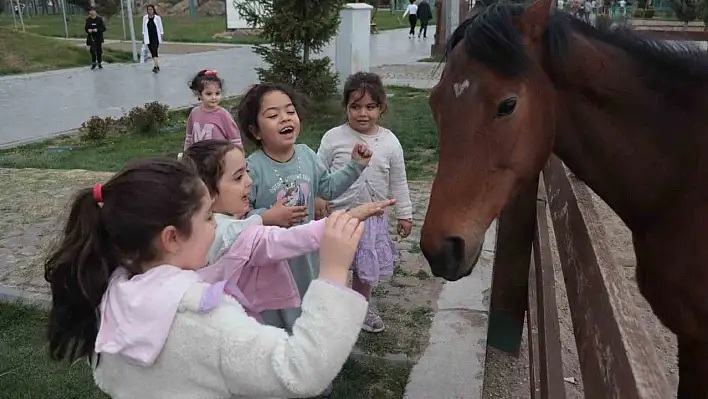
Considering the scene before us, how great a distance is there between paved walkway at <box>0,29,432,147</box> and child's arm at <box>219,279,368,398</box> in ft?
29.7

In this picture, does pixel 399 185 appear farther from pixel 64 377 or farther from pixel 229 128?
pixel 229 128

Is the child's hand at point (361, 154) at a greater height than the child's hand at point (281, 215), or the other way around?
the child's hand at point (361, 154)

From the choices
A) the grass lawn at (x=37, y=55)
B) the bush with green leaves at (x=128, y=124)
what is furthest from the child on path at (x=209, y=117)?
the grass lawn at (x=37, y=55)

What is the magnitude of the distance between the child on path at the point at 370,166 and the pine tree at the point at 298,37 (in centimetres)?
618

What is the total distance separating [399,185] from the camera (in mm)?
3314

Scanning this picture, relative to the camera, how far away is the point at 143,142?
866cm

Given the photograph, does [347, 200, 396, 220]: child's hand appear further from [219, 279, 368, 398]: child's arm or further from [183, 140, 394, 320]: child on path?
[219, 279, 368, 398]: child's arm

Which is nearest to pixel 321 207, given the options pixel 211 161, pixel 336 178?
pixel 336 178

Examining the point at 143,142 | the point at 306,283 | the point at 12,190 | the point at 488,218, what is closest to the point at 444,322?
the point at 306,283

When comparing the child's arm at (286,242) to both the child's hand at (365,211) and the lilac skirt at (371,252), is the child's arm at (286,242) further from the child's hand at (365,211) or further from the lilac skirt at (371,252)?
the lilac skirt at (371,252)

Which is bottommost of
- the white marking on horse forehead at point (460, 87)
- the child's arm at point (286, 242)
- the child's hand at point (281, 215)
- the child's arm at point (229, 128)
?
the child's arm at point (229, 128)

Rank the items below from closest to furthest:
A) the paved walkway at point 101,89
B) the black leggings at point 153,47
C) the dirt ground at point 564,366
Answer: the dirt ground at point 564,366 → the paved walkway at point 101,89 → the black leggings at point 153,47

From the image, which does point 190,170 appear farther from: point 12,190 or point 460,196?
point 12,190

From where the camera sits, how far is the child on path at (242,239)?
1909 millimetres
